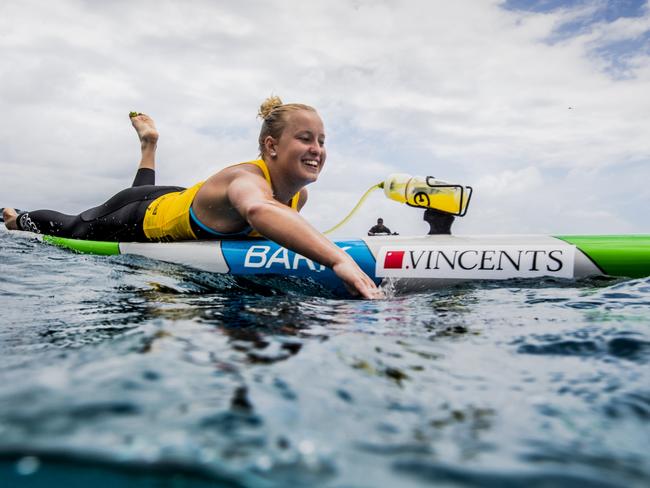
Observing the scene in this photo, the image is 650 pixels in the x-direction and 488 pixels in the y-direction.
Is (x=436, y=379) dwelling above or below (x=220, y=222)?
below

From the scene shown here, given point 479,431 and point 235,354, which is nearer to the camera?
point 479,431

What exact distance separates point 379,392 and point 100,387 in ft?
1.61

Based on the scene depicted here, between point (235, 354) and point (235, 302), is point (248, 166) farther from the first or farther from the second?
point (235, 354)

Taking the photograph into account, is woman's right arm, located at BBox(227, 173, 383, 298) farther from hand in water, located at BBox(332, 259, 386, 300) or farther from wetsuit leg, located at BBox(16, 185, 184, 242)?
wetsuit leg, located at BBox(16, 185, 184, 242)

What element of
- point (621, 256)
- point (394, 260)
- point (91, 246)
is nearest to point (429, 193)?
point (394, 260)

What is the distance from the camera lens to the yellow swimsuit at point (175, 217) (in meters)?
3.59

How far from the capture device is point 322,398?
0.89 metres

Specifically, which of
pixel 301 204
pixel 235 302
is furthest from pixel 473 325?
pixel 301 204

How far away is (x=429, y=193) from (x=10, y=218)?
4.23 m

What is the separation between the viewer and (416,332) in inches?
59.9

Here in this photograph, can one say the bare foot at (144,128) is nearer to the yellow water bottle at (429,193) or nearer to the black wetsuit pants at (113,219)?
the black wetsuit pants at (113,219)

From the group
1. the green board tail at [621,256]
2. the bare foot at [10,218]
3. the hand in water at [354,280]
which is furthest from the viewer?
the bare foot at [10,218]

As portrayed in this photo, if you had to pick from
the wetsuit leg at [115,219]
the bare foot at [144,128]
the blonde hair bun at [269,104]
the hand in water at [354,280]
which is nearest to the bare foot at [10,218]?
the wetsuit leg at [115,219]

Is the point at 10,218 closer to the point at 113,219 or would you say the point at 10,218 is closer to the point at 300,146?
the point at 113,219
